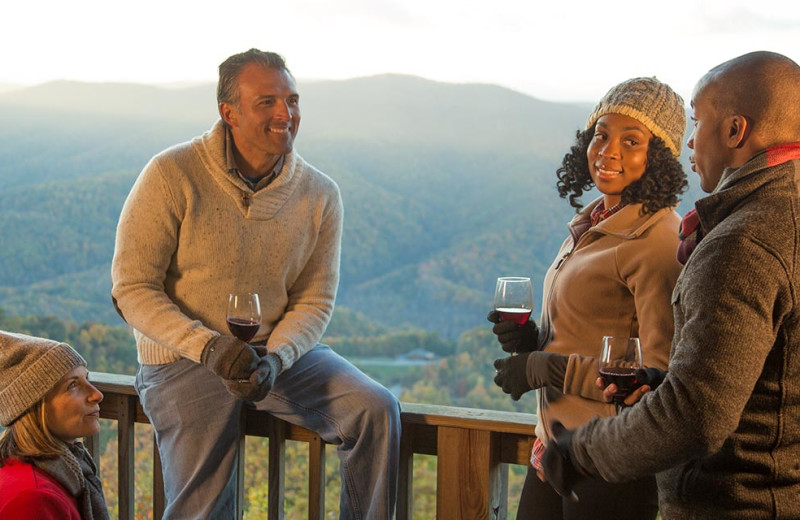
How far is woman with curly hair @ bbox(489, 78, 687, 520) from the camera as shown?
1.86 meters

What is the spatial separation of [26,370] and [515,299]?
4.00 ft

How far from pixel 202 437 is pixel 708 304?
1.66 metres

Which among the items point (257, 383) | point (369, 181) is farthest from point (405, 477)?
point (369, 181)

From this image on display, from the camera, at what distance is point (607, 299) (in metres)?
1.92

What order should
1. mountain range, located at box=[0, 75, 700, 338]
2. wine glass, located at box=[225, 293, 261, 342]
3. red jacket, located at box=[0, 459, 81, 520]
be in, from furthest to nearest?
mountain range, located at box=[0, 75, 700, 338] → wine glass, located at box=[225, 293, 261, 342] → red jacket, located at box=[0, 459, 81, 520]

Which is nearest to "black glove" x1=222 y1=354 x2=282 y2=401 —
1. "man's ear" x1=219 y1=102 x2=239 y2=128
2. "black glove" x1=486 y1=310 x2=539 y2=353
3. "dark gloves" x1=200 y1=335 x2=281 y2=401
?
"dark gloves" x1=200 y1=335 x2=281 y2=401

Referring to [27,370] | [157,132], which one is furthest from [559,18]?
[27,370]

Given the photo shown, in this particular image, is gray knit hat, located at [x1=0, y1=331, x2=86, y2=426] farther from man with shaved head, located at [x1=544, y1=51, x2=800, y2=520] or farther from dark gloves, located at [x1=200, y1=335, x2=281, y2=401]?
man with shaved head, located at [x1=544, y1=51, x2=800, y2=520]

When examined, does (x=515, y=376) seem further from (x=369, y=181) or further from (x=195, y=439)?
(x=369, y=181)

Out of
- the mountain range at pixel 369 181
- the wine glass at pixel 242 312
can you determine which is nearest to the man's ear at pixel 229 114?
the wine glass at pixel 242 312

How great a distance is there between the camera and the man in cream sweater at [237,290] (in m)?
2.44

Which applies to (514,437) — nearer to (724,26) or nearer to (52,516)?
(52,516)

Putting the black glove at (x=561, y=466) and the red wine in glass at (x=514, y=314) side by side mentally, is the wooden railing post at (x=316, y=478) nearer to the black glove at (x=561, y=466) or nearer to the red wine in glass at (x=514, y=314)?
the red wine in glass at (x=514, y=314)

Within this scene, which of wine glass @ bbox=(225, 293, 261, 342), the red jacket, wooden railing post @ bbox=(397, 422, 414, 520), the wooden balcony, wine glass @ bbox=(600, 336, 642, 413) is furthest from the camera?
wooden railing post @ bbox=(397, 422, 414, 520)
